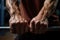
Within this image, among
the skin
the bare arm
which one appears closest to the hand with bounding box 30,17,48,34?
the skin

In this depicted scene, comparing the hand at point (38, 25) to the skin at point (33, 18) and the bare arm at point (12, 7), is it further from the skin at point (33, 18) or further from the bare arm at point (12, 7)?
the bare arm at point (12, 7)

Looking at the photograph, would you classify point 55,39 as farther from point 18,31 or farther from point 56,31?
point 18,31

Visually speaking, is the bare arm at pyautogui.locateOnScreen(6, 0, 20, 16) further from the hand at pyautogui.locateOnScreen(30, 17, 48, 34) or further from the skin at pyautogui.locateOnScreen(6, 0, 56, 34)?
the hand at pyautogui.locateOnScreen(30, 17, 48, 34)

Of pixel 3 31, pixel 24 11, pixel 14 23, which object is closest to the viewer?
pixel 14 23

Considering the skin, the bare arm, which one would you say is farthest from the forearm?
the bare arm

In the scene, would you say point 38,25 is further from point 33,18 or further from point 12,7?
point 12,7

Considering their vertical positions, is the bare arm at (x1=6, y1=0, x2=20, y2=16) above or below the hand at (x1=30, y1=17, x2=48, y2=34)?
above

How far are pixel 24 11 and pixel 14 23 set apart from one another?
0.49 ft

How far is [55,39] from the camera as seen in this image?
0.87m

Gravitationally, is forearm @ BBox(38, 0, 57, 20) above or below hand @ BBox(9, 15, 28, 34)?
above

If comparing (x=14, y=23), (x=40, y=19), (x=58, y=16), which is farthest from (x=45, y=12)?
(x=58, y=16)

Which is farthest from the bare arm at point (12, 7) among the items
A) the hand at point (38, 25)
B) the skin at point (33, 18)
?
the hand at point (38, 25)

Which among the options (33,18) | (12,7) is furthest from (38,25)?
(12,7)

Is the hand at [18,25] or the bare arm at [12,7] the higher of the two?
the bare arm at [12,7]
